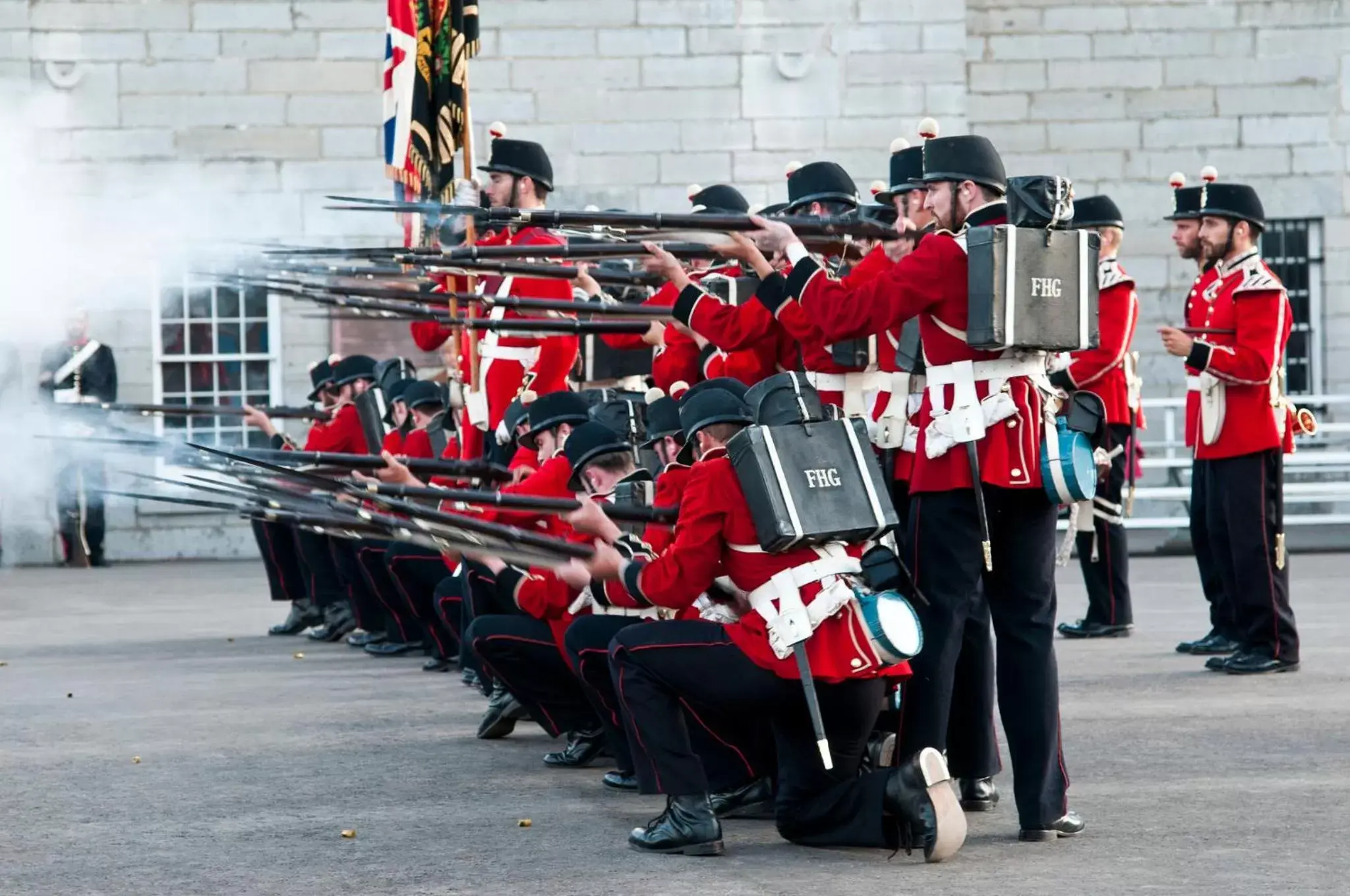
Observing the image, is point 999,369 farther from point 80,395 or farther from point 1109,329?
point 80,395

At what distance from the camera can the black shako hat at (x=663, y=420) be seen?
7.52 meters

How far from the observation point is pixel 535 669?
7816mm

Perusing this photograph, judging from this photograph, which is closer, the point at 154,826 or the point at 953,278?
the point at 953,278

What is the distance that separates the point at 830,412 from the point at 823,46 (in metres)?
13.1

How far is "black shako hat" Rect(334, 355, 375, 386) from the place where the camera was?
12922mm

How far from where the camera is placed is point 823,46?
61.7 feet

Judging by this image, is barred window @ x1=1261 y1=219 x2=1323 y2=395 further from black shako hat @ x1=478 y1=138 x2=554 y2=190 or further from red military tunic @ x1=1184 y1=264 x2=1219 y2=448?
black shako hat @ x1=478 y1=138 x2=554 y2=190

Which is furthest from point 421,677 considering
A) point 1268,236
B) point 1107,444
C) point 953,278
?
point 1268,236

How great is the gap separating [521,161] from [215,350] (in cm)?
986

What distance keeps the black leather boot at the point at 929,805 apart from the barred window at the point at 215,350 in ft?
43.6

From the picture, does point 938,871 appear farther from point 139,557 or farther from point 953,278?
point 139,557

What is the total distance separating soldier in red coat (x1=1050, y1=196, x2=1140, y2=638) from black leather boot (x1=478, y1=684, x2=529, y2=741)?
372 centimetres

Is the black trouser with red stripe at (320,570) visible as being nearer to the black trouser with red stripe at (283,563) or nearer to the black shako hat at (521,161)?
the black trouser with red stripe at (283,563)

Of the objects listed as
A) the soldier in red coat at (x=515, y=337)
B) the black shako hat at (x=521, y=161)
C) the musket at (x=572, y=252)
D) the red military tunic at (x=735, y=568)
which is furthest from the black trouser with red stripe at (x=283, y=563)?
the red military tunic at (x=735, y=568)
